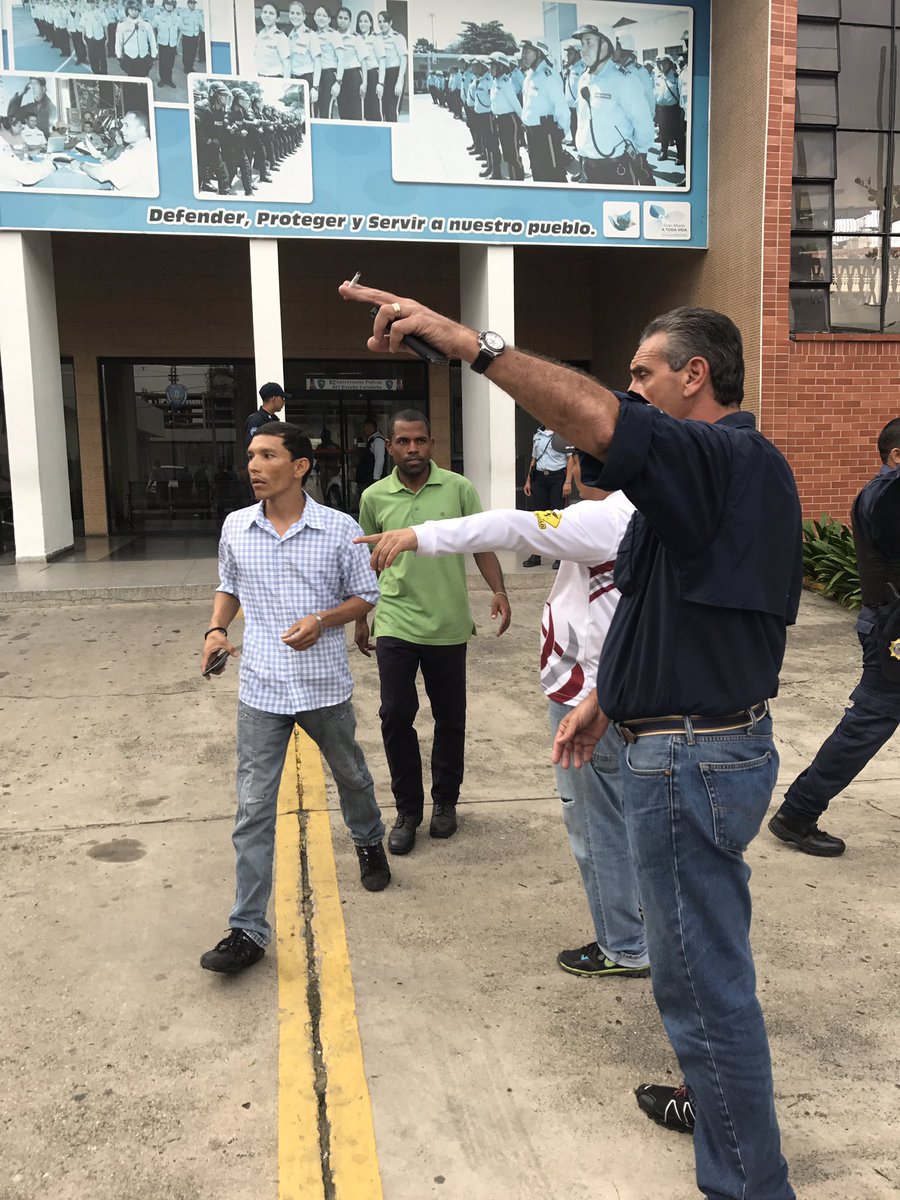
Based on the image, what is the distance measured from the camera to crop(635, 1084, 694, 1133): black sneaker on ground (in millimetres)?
2514

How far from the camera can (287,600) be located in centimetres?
358

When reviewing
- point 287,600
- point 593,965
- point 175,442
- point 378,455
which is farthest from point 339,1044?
point 175,442

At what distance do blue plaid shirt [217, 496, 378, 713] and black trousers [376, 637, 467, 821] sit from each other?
0.79m

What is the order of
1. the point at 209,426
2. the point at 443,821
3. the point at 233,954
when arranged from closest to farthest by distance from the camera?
the point at 233,954 < the point at 443,821 < the point at 209,426

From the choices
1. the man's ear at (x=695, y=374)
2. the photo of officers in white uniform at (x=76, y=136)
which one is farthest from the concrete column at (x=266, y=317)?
the man's ear at (x=695, y=374)

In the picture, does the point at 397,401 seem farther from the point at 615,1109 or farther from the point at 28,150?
the point at 615,1109

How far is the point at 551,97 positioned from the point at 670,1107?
12.7 m

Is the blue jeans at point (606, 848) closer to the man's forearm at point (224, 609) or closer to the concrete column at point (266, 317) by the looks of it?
the man's forearm at point (224, 609)

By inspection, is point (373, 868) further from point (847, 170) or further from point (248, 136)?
point (847, 170)

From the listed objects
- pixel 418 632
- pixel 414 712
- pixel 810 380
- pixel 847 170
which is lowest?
pixel 414 712

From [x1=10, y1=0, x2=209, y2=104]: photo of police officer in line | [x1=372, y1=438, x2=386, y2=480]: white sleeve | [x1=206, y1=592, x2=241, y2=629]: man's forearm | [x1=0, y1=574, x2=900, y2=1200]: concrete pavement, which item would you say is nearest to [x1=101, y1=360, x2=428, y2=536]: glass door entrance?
[x1=372, y1=438, x2=386, y2=480]: white sleeve

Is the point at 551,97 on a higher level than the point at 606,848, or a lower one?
higher

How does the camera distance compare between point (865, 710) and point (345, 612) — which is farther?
point (865, 710)

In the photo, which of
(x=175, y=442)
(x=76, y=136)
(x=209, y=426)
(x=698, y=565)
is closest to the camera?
(x=698, y=565)
